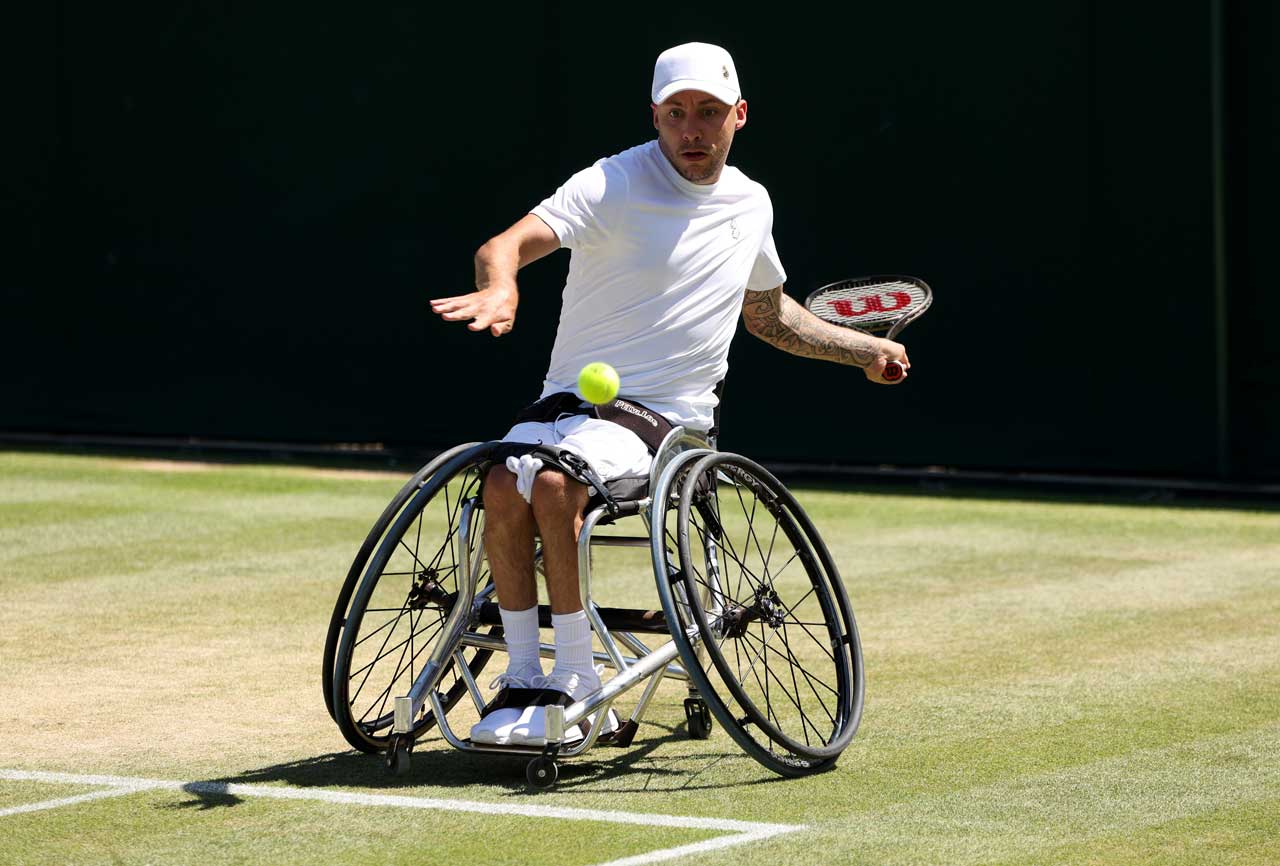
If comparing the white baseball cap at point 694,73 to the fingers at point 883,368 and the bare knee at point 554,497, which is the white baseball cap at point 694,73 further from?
the bare knee at point 554,497

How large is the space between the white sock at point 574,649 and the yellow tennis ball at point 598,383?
523 millimetres

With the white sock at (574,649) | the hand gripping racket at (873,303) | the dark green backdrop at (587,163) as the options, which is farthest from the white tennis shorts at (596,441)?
the dark green backdrop at (587,163)

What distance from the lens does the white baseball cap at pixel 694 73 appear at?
5.29m

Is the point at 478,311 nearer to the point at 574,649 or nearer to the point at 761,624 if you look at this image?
the point at 574,649

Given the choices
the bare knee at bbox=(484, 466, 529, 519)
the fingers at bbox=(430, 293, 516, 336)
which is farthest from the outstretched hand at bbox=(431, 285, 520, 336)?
the bare knee at bbox=(484, 466, 529, 519)

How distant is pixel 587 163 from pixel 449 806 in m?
7.56

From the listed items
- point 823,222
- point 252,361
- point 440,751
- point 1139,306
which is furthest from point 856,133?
point 440,751

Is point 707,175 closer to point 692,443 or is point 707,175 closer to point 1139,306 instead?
point 692,443

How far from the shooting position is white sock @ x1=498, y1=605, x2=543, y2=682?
5.16m

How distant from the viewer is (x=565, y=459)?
5035 millimetres

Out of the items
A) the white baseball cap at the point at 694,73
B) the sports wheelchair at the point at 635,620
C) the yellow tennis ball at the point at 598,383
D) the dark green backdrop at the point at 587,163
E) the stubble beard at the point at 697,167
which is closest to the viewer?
the sports wheelchair at the point at 635,620

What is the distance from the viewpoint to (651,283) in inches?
211

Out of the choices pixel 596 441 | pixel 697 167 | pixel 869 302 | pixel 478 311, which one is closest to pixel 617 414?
pixel 596 441

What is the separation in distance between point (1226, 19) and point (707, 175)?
226 inches
